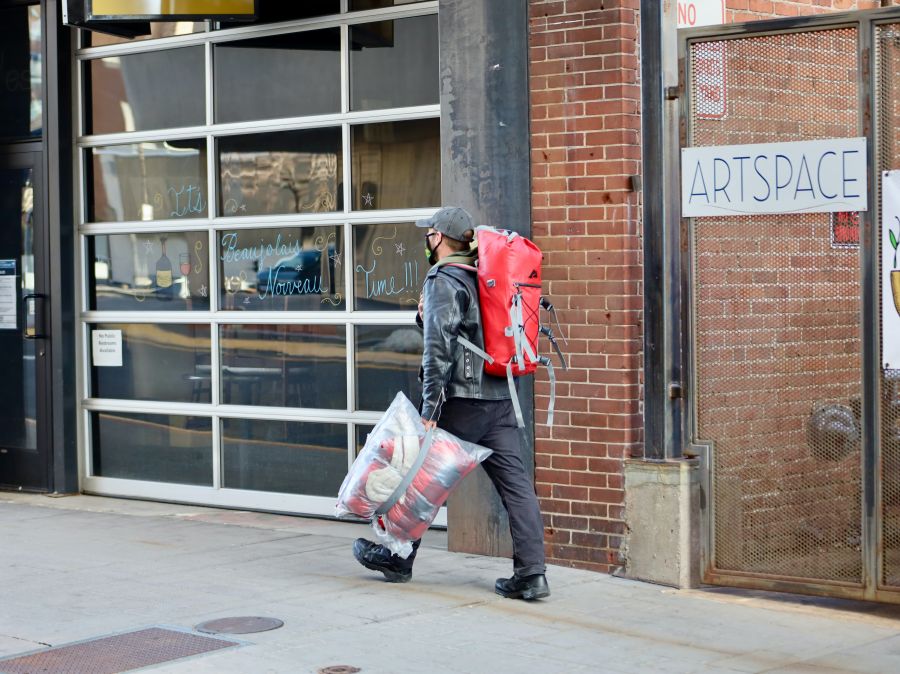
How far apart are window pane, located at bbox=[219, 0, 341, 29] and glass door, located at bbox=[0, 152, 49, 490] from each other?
7.59ft

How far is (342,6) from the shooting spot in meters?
9.39

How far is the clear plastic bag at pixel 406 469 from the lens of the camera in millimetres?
7105

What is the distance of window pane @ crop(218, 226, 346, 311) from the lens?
31.3 ft

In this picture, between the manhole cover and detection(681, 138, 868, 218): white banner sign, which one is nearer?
the manhole cover

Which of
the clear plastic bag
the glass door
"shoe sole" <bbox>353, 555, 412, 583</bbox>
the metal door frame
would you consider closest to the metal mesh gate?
the metal door frame

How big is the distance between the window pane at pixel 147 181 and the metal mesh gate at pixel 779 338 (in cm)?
417

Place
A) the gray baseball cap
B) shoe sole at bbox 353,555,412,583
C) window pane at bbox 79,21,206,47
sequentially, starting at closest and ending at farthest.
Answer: the gray baseball cap, shoe sole at bbox 353,555,412,583, window pane at bbox 79,21,206,47

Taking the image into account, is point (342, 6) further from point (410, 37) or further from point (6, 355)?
point (6, 355)

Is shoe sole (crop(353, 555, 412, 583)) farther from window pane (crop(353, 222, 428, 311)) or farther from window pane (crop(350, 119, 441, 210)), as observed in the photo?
window pane (crop(350, 119, 441, 210))

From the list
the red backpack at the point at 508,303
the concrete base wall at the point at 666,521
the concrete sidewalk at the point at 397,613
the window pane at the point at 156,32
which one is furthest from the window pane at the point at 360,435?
the window pane at the point at 156,32

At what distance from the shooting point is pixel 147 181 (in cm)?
1055

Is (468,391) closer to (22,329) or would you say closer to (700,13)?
(700,13)

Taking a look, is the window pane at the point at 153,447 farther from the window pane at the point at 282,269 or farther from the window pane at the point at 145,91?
the window pane at the point at 145,91

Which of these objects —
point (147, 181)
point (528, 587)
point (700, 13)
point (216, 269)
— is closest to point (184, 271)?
point (216, 269)
